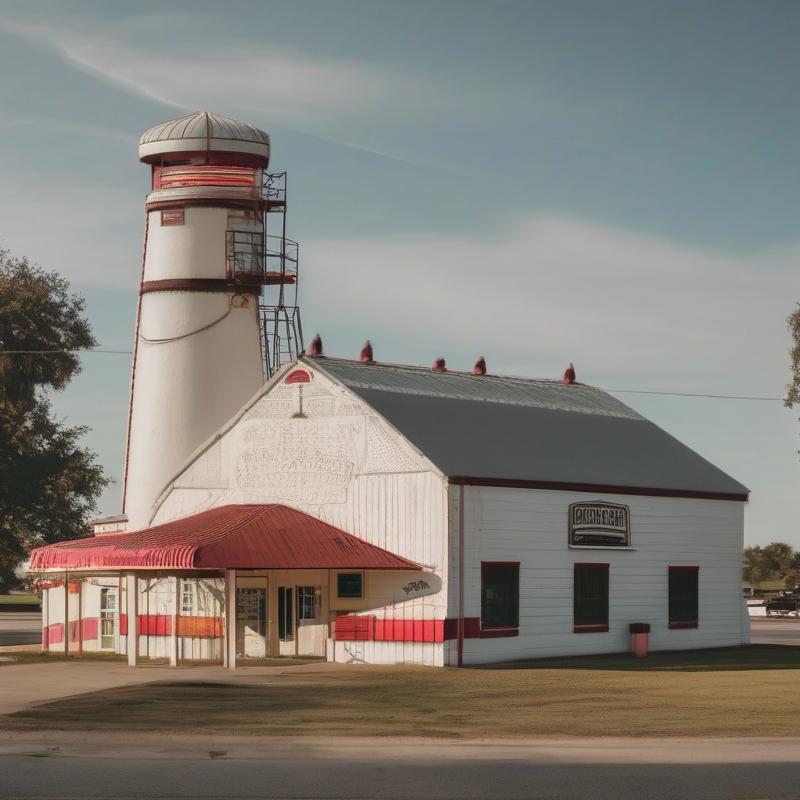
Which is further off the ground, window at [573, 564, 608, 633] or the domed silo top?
the domed silo top

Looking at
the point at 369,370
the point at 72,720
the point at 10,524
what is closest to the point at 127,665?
the point at 369,370

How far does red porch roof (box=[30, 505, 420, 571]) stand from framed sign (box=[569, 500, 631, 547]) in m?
5.42

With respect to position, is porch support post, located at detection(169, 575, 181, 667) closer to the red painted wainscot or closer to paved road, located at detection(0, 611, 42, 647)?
the red painted wainscot

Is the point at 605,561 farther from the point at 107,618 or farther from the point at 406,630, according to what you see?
the point at 107,618

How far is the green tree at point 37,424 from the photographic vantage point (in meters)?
69.4

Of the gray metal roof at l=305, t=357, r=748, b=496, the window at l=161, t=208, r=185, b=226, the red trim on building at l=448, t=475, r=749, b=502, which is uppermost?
the window at l=161, t=208, r=185, b=226

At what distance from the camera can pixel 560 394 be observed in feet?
160

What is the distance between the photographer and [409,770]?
1845cm

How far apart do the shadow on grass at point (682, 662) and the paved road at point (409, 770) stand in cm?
1502

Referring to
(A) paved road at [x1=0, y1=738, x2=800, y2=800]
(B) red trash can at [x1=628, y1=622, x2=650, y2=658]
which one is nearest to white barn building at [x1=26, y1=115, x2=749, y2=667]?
(B) red trash can at [x1=628, y1=622, x2=650, y2=658]

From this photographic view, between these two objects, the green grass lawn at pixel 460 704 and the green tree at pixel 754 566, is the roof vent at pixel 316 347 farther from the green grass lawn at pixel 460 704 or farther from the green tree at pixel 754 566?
the green tree at pixel 754 566

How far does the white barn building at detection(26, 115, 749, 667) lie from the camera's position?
122ft

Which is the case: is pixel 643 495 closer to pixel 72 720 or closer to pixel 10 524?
pixel 72 720

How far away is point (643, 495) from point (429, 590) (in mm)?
8361
